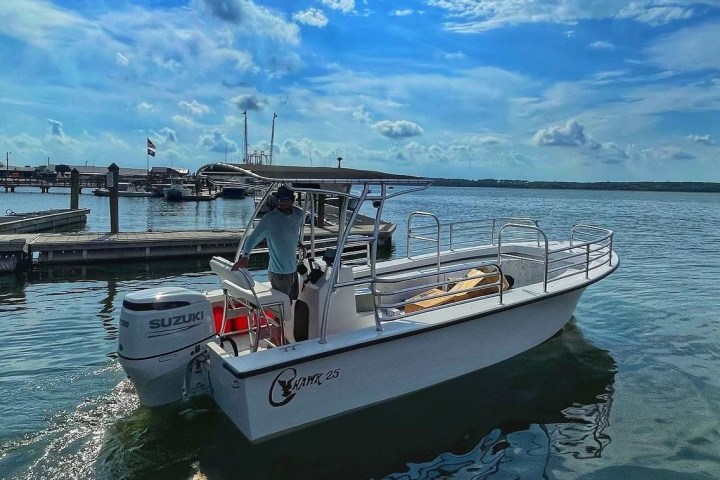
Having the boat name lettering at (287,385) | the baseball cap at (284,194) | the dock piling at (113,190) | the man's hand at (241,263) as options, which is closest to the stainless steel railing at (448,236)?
the baseball cap at (284,194)

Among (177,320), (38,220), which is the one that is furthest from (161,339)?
(38,220)

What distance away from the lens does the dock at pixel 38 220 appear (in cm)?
1950

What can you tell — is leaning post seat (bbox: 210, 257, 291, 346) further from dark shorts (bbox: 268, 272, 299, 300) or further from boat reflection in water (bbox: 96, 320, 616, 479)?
boat reflection in water (bbox: 96, 320, 616, 479)

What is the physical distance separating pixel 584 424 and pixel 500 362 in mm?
1312

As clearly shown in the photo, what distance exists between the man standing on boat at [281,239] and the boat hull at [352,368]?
0.83 metres

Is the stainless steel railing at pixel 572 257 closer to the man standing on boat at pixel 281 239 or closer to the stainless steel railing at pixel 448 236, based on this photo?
the stainless steel railing at pixel 448 236

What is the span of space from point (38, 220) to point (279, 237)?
2067 centimetres

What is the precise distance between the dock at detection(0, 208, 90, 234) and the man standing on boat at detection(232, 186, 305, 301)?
56.8 feet

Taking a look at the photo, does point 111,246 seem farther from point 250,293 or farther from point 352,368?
point 352,368

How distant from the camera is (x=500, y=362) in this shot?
22.7 ft

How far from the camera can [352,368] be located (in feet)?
17.4

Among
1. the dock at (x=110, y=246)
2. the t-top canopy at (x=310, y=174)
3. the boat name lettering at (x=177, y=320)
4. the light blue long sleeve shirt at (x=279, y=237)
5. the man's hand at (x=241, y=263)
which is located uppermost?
the t-top canopy at (x=310, y=174)

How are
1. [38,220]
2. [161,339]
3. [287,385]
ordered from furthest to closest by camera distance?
[38,220] < [161,339] < [287,385]

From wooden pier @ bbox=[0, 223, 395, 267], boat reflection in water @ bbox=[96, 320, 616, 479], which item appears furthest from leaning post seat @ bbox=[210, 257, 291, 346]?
wooden pier @ bbox=[0, 223, 395, 267]
